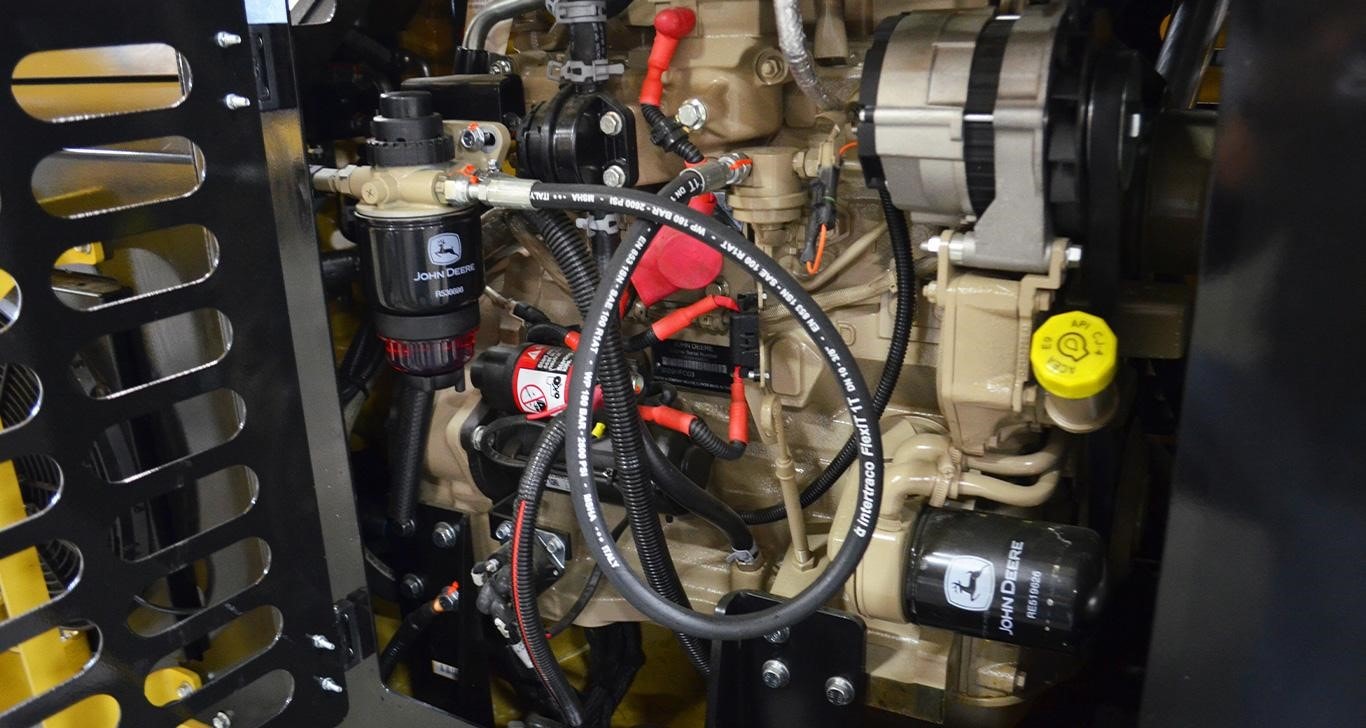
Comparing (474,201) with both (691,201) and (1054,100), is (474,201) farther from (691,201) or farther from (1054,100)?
(1054,100)

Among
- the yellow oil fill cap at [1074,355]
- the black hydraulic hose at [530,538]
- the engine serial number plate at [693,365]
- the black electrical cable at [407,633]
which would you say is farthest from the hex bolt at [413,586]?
the yellow oil fill cap at [1074,355]

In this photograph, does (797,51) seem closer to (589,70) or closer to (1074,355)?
(589,70)

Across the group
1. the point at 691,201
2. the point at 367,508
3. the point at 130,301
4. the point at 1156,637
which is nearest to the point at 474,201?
the point at 691,201

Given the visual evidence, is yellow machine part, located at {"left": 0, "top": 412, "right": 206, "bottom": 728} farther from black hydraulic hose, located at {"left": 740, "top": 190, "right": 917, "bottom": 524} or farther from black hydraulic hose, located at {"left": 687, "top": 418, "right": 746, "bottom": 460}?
black hydraulic hose, located at {"left": 740, "top": 190, "right": 917, "bottom": 524}

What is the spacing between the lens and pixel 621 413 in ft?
3.50

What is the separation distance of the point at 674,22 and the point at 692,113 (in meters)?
0.09

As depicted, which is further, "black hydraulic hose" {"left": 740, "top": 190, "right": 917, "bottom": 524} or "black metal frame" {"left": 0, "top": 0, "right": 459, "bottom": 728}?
"black hydraulic hose" {"left": 740, "top": 190, "right": 917, "bottom": 524}

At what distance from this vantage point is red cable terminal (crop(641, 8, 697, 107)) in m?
1.07

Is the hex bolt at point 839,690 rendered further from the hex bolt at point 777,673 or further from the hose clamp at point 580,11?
the hose clamp at point 580,11

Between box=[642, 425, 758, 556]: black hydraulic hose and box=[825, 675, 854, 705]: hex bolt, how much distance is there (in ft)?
0.64

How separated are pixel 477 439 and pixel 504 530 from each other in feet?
0.39

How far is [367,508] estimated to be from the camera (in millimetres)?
1527

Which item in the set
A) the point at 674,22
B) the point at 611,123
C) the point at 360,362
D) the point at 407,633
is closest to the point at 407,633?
the point at 407,633

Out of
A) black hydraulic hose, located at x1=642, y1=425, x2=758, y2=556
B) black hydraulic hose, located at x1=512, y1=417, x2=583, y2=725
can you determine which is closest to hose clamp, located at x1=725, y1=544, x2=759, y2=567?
black hydraulic hose, located at x1=642, y1=425, x2=758, y2=556
